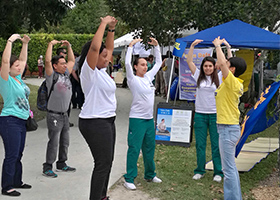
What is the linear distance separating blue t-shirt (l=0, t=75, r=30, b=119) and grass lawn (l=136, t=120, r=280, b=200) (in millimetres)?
1910

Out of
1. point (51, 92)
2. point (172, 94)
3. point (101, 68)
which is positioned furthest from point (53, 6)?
point (101, 68)

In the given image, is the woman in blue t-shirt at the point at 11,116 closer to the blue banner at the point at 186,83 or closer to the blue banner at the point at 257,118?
the blue banner at the point at 257,118

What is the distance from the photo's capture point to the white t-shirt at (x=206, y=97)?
6.69 metres

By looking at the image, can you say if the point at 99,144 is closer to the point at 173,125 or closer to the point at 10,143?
the point at 10,143

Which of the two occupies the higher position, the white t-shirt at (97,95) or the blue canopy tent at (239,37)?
the blue canopy tent at (239,37)

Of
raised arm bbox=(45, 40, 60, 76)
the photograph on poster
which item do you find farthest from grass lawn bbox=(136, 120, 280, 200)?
raised arm bbox=(45, 40, 60, 76)

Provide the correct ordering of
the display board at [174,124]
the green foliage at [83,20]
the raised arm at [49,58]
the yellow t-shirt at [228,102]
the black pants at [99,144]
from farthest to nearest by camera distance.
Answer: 1. the green foliage at [83,20]
2. the display board at [174,124]
3. the raised arm at [49,58]
4. the yellow t-shirt at [228,102]
5. the black pants at [99,144]

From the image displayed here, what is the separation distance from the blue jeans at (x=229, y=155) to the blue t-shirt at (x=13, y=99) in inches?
96.2

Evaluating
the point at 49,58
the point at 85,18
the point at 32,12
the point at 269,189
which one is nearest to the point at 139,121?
the point at 49,58

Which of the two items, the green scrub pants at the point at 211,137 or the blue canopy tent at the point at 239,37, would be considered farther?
the blue canopy tent at the point at 239,37

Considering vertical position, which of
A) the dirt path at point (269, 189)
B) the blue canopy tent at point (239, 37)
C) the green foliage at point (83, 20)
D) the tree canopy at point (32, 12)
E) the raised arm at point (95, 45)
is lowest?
the dirt path at point (269, 189)

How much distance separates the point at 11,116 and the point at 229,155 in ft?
→ 8.77

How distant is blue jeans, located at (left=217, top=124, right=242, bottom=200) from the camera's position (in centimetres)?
523

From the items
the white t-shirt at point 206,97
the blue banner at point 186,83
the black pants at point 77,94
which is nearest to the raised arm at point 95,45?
the white t-shirt at point 206,97
